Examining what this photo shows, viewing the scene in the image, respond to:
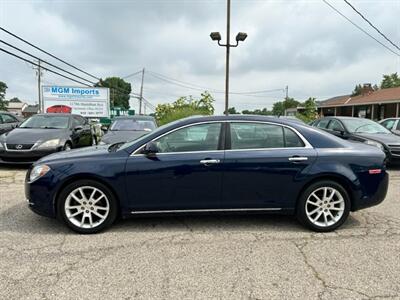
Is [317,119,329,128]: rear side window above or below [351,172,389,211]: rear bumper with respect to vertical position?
above

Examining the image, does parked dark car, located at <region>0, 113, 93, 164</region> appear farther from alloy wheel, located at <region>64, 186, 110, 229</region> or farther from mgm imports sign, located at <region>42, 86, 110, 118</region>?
mgm imports sign, located at <region>42, 86, 110, 118</region>

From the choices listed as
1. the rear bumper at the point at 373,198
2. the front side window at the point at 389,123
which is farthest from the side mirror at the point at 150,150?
the front side window at the point at 389,123

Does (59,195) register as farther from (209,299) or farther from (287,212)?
(287,212)

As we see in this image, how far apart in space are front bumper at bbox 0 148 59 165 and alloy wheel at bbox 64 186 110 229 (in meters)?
4.49

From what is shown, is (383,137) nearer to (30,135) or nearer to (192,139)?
(192,139)

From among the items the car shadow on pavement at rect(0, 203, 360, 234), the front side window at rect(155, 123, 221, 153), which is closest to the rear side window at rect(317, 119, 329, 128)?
the car shadow on pavement at rect(0, 203, 360, 234)

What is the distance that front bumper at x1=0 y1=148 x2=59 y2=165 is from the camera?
7.80 metres

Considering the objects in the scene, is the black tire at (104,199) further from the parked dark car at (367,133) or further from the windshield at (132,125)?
the parked dark car at (367,133)

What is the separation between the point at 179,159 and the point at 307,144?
1.63 meters

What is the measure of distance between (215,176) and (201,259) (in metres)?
1.03

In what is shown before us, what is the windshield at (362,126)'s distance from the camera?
30.8 ft

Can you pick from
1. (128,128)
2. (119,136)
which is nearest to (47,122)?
(128,128)

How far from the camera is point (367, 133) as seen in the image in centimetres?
912

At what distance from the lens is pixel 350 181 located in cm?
411
